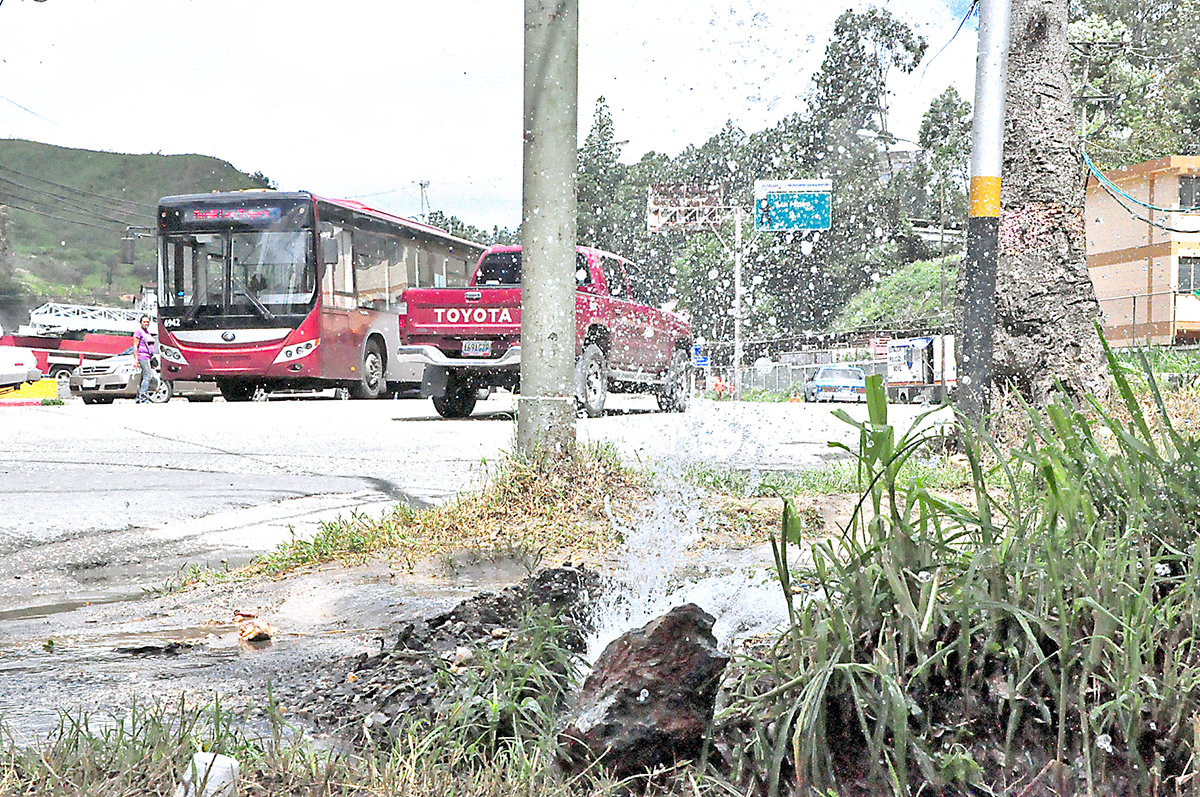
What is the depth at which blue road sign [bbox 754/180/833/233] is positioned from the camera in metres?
23.2

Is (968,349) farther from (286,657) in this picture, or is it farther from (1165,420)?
(286,657)

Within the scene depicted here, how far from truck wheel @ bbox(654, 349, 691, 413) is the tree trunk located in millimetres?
6732

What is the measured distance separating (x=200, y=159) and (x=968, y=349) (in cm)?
19068

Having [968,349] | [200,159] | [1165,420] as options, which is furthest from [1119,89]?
[200,159]

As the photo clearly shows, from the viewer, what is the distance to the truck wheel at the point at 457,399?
13875 millimetres

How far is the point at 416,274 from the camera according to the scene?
2067 cm

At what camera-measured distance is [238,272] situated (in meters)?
17.9

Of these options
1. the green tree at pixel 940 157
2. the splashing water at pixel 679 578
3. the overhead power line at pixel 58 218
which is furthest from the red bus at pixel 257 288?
the overhead power line at pixel 58 218

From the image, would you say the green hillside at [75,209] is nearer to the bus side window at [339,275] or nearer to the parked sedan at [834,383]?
the parked sedan at [834,383]

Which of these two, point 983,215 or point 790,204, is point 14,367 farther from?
point 983,215

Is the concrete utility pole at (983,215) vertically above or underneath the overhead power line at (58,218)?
underneath

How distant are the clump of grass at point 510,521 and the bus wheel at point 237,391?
1593 centimetres

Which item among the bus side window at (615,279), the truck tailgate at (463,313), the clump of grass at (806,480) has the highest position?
the bus side window at (615,279)

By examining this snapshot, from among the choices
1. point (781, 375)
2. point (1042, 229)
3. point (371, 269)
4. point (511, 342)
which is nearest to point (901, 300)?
point (781, 375)
